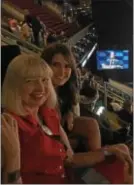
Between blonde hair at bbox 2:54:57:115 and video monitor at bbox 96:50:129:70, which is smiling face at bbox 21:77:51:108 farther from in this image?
video monitor at bbox 96:50:129:70

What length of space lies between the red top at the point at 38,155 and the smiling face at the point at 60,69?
432mm

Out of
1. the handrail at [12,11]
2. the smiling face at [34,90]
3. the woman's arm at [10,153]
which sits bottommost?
the woman's arm at [10,153]

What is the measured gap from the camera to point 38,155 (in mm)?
1391

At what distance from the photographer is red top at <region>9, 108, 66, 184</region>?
1.38 metres

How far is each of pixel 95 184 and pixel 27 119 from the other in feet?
1.40

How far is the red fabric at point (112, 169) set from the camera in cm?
171

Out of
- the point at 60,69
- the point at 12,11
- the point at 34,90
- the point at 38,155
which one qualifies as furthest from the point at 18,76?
the point at 12,11

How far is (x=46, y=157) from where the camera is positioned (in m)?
1.42

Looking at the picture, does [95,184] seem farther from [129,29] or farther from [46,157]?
[129,29]

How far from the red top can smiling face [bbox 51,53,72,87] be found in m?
0.43

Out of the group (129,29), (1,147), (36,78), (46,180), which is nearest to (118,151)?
(46,180)

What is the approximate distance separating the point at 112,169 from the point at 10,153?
2.09 feet

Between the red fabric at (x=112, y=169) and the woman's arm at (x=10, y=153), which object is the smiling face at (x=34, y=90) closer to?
the woman's arm at (x=10, y=153)

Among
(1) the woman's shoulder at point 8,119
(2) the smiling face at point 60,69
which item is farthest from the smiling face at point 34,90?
(2) the smiling face at point 60,69
